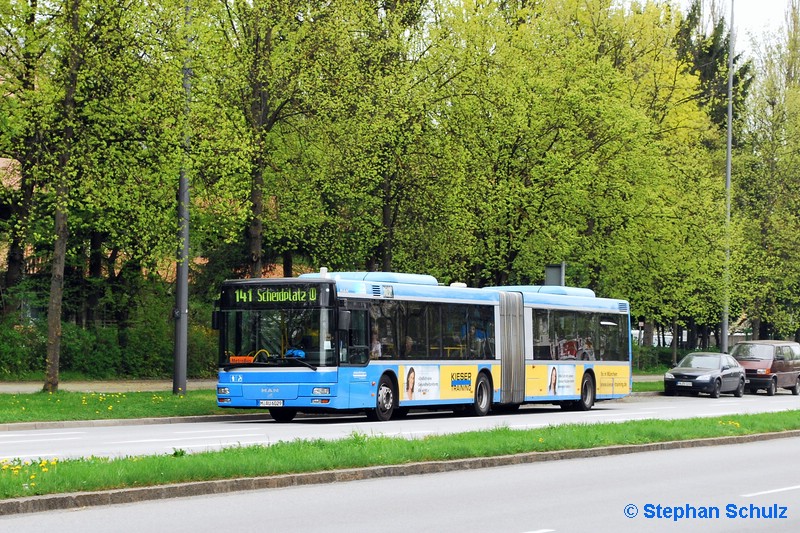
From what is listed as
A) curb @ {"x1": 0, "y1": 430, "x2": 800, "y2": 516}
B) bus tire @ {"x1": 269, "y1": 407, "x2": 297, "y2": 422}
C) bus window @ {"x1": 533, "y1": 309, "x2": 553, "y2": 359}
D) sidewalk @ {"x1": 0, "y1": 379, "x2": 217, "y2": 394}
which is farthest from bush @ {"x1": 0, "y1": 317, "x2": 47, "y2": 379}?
curb @ {"x1": 0, "y1": 430, "x2": 800, "y2": 516}

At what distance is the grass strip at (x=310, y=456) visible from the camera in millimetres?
12648

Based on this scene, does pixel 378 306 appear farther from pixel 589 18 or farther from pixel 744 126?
pixel 744 126

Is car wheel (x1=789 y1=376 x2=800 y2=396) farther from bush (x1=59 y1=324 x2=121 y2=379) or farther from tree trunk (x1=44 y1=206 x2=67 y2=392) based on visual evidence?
tree trunk (x1=44 y1=206 x2=67 y2=392)

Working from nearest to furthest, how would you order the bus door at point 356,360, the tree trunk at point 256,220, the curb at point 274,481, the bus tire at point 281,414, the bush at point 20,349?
the curb at point 274,481 → the bus door at point 356,360 → the bus tire at point 281,414 → the tree trunk at point 256,220 → the bush at point 20,349

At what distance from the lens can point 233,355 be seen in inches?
1052

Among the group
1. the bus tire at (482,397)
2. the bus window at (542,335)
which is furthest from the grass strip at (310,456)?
the bus window at (542,335)

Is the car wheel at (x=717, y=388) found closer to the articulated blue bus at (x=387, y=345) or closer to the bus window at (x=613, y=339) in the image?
the bus window at (x=613, y=339)

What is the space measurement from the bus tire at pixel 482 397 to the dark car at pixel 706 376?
14148mm

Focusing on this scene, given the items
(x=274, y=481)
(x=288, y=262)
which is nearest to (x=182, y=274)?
(x=288, y=262)

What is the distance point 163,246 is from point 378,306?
5144 mm

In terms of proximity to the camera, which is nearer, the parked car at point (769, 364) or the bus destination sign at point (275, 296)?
the bus destination sign at point (275, 296)

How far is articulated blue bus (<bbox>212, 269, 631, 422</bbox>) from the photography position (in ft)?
86.2

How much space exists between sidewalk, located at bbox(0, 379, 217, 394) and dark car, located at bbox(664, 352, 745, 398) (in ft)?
49.9

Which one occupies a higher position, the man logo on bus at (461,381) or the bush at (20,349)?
the bush at (20,349)
